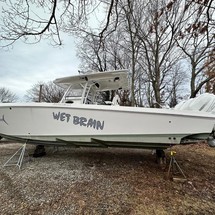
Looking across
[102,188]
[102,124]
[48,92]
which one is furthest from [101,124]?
[48,92]

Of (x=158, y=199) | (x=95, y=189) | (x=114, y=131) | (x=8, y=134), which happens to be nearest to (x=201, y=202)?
(x=158, y=199)

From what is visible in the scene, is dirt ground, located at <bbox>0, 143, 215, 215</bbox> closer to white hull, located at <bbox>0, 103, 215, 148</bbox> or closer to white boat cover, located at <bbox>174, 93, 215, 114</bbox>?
white hull, located at <bbox>0, 103, 215, 148</bbox>

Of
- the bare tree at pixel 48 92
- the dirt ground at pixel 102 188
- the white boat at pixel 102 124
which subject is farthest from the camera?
the bare tree at pixel 48 92

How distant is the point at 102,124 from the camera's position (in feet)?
12.0

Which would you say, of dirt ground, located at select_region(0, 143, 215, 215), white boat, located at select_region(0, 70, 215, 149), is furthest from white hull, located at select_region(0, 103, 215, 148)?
dirt ground, located at select_region(0, 143, 215, 215)

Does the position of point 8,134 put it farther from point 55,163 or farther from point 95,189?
point 95,189

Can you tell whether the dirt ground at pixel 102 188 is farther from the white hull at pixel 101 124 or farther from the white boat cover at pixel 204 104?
the white boat cover at pixel 204 104

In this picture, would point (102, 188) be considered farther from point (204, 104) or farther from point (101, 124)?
point (204, 104)

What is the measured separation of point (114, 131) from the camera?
3.64m

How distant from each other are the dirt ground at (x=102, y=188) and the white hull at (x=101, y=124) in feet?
1.85

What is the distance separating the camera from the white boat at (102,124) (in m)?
3.41

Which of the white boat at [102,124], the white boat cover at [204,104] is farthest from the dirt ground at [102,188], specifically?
the white boat cover at [204,104]

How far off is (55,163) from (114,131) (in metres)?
1.61

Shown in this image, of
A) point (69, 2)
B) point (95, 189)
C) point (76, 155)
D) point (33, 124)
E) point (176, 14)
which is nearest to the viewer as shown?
point (95, 189)
